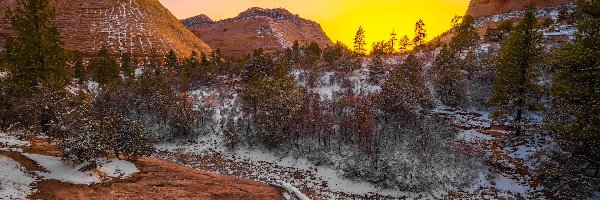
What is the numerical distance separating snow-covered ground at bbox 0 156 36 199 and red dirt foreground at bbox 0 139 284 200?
27 cm

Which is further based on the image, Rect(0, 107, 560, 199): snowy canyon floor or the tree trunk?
the tree trunk

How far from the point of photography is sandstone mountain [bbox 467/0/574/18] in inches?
3775

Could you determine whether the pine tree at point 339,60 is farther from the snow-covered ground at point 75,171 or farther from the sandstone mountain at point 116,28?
the sandstone mountain at point 116,28

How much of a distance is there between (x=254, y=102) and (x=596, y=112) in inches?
930

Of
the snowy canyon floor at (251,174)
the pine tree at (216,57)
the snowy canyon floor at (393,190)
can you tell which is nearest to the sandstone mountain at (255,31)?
the pine tree at (216,57)

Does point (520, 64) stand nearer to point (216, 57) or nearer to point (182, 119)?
point (182, 119)

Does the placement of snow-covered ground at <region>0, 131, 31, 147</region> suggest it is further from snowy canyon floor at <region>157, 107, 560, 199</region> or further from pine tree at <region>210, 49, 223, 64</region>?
pine tree at <region>210, 49, 223, 64</region>

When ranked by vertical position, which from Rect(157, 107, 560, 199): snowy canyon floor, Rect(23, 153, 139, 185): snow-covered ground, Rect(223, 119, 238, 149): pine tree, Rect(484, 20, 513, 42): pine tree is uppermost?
Rect(484, 20, 513, 42): pine tree

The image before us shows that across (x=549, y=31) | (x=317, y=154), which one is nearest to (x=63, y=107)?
(x=317, y=154)

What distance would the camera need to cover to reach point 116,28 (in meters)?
92.4

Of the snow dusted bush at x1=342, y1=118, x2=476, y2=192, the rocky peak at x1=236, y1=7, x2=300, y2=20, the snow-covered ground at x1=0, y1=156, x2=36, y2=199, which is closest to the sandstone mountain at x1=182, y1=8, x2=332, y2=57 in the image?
the rocky peak at x1=236, y1=7, x2=300, y2=20

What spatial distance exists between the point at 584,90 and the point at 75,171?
A: 81.9 ft

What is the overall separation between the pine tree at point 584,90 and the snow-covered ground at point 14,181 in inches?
978

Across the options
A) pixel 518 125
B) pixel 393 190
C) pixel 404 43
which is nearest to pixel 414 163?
pixel 393 190
